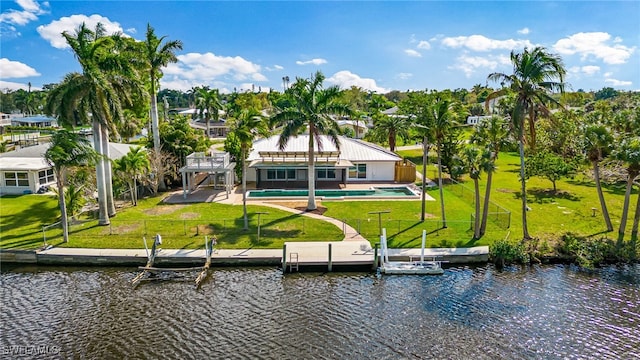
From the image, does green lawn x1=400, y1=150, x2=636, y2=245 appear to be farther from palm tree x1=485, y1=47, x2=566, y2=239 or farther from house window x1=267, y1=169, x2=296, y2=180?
house window x1=267, y1=169, x2=296, y2=180

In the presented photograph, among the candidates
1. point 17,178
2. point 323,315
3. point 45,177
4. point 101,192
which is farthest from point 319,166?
point 17,178

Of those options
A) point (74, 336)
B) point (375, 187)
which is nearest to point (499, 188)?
point (375, 187)

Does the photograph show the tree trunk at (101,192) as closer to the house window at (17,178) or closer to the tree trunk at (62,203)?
the tree trunk at (62,203)

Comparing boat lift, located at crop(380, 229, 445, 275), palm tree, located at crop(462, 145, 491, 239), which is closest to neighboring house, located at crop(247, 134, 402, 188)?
palm tree, located at crop(462, 145, 491, 239)

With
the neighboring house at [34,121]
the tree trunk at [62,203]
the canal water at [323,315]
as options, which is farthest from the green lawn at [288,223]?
the neighboring house at [34,121]

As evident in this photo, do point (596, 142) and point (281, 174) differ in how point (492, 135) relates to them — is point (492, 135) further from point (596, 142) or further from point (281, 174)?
point (281, 174)

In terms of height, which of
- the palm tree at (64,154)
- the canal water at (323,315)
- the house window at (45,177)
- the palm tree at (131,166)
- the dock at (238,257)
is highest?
the palm tree at (64,154)

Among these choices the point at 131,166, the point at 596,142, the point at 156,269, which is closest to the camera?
the point at 156,269

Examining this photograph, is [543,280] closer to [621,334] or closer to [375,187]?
[621,334]
